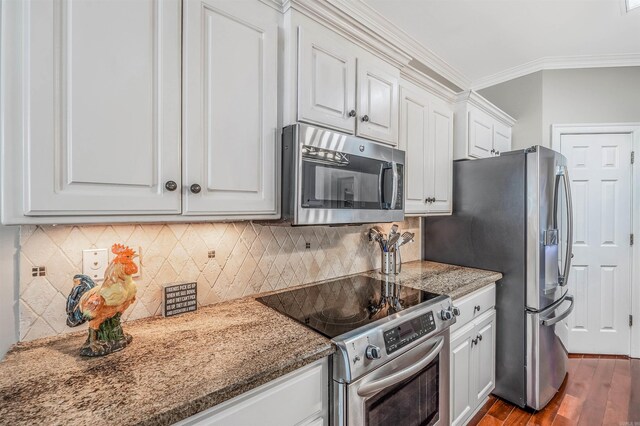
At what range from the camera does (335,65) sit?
1.48 metres

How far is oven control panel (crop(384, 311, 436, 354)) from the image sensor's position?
1207 millimetres

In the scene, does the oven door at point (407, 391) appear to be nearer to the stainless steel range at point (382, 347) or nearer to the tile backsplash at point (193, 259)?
the stainless steel range at point (382, 347)

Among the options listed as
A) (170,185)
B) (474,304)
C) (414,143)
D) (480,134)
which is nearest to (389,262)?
(474,304)

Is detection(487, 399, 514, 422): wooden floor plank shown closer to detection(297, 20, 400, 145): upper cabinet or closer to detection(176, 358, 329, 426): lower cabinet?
detection(176, 358, 329, 426): lower cabinet

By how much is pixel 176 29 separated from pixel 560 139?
331 cm

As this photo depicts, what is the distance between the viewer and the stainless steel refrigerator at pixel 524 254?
2018mm

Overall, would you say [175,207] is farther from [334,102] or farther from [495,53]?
[495,53]

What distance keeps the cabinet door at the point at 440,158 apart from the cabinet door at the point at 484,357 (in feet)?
2.65

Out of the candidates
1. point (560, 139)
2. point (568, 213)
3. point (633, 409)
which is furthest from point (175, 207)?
point (560, 139)

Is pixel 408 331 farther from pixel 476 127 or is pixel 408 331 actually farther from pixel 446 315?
pixel 476 127

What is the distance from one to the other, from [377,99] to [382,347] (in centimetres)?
125

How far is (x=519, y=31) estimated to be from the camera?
236 cm

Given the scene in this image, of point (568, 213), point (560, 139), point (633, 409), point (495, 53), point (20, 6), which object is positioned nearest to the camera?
point (20, 6)

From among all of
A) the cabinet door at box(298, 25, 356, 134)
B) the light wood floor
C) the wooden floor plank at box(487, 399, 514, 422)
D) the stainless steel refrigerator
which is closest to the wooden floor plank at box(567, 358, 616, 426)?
the light wood floor
